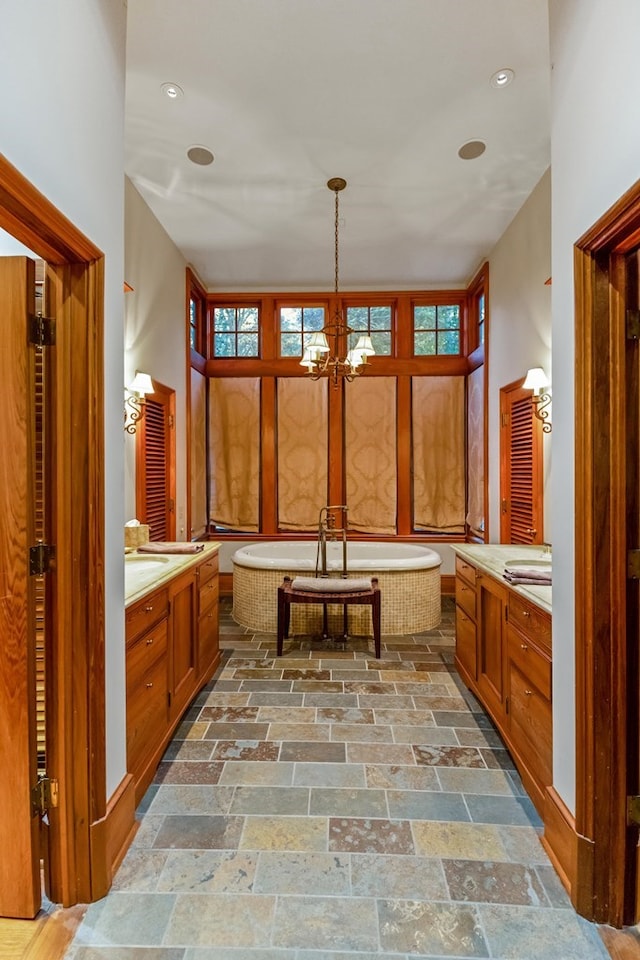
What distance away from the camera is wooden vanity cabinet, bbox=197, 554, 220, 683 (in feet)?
9.66

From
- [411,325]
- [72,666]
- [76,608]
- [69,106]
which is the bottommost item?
[72,666]

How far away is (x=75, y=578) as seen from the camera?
4.86 feet

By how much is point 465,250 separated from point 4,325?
14.5 ft

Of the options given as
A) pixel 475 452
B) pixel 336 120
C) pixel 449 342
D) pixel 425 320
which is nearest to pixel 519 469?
pixel 475 452

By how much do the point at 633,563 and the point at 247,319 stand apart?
513cm

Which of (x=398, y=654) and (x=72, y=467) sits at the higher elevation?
(x=72, y=467)

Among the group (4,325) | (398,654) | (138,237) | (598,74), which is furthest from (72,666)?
(138,237)

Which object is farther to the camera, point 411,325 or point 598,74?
point 411,325

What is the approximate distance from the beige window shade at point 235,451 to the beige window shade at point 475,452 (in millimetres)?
2478

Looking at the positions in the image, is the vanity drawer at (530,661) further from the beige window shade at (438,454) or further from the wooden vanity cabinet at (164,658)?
the beige window shade at (438,454)

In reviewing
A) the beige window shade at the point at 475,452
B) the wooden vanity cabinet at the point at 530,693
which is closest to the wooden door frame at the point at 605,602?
the wooden vanity cabinet at the point at 530,693

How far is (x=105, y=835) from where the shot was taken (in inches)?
61.0

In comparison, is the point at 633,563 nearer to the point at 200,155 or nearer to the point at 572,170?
the point at 572,170

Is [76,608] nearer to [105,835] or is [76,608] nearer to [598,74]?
[105,835]
